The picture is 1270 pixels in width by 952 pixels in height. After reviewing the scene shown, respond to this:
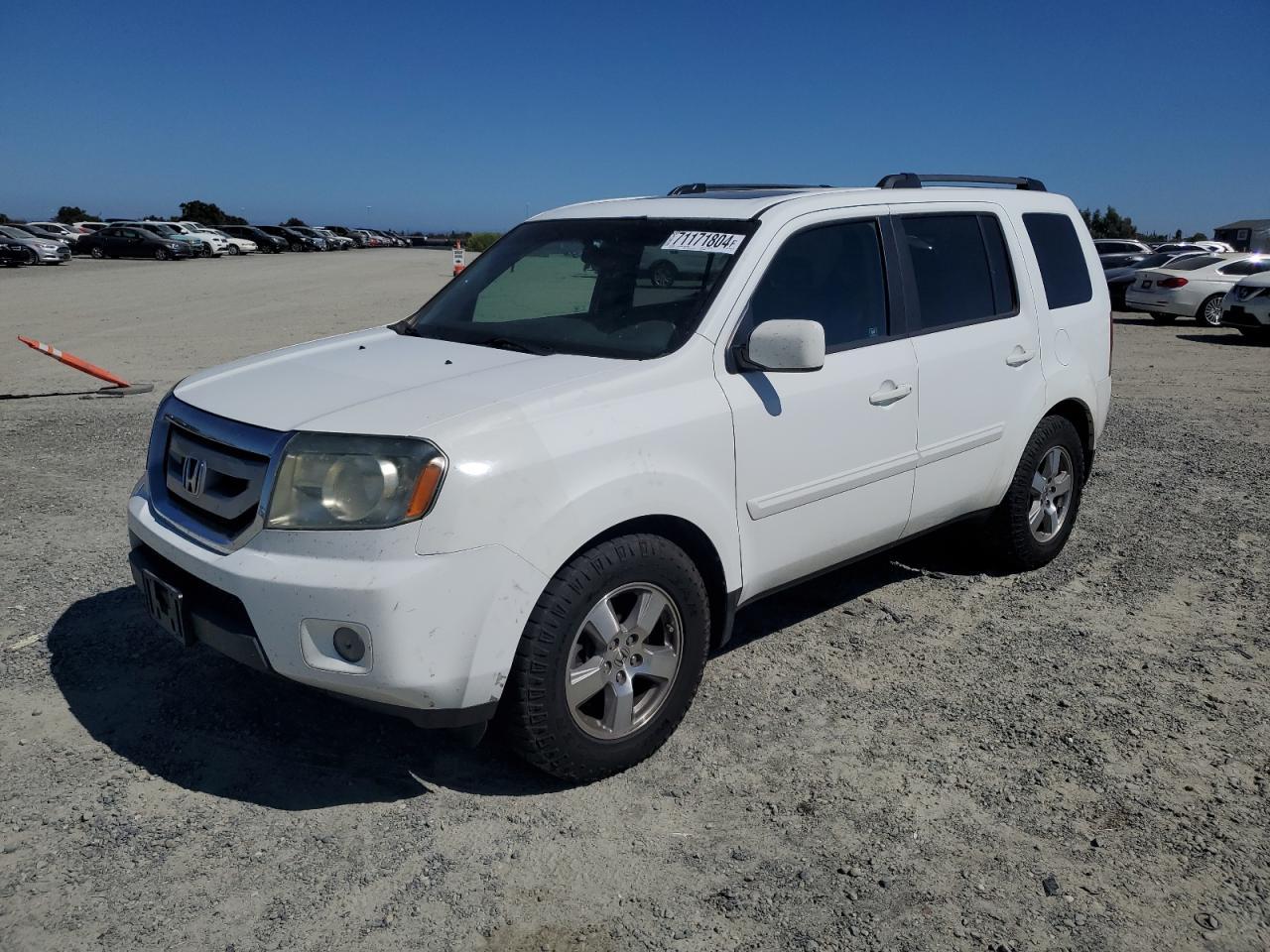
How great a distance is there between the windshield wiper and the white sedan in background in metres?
18.4

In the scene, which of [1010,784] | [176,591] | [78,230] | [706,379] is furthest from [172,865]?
[78,230]

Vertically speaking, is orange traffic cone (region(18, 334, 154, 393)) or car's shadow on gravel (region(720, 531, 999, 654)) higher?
orange traffic cone (region(18, 334, 154, 393))

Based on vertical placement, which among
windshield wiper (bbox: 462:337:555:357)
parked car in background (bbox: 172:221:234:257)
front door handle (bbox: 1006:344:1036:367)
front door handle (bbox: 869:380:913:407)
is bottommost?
front door handle (bbox: 869:380:913:407)

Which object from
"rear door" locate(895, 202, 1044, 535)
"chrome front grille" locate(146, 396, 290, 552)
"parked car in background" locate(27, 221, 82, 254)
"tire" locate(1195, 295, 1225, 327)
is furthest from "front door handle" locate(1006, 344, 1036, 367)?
"parked car in background" locate(27, 221, 82, 254)

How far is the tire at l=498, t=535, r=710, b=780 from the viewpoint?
10.1 feet

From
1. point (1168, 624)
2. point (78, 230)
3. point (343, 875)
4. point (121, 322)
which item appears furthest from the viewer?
point (78, 230)

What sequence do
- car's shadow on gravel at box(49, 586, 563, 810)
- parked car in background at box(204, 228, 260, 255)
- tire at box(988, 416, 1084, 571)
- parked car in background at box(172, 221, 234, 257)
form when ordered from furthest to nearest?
parked car in background at box(204, 228, 260, 255) < parked car in background at box(172, 221, 234, 257) < tire at box(988, 416, 1084, 571) < car's shadow on gravel at box(49, 586, 563, 810)

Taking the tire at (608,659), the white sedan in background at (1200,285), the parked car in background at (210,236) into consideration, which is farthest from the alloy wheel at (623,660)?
the parked car in background at (210,236)

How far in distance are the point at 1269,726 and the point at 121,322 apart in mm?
17977

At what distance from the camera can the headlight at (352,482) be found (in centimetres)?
289

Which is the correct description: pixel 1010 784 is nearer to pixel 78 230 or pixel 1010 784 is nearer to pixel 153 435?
pixel 153 435

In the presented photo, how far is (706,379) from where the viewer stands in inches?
139

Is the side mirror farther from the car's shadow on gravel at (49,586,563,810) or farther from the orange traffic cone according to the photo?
the orange traffic cone

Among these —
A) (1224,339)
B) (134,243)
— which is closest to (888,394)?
(1224,339)
